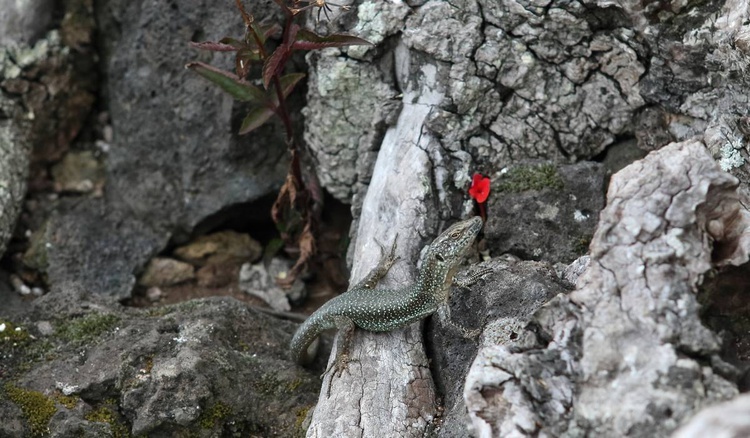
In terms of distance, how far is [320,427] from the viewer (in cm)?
378

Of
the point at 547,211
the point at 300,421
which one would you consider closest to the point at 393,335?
the point at 300,421

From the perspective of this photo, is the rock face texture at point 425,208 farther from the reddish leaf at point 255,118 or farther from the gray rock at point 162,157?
the reddish leaf at point 255,118

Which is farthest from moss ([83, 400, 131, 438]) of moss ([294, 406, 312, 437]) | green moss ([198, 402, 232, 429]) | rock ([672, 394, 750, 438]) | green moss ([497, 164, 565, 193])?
rock ([672, 394, 750, 438])

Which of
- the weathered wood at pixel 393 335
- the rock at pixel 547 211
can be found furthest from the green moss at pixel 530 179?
the weathered wood at pixel 393 335

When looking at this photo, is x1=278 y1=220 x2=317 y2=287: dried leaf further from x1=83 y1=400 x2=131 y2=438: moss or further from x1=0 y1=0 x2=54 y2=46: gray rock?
x1=0 y1=0 x2=54 y2=46: gray rock

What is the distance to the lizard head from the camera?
13.5ft

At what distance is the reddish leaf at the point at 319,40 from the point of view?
4.48 m

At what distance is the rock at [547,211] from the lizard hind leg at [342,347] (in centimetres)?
102

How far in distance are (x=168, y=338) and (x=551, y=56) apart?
2876mm

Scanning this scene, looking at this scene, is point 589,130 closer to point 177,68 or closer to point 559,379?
point 559,379

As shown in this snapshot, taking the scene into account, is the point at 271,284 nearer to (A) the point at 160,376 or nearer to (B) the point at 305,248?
(B) the point at 305,248

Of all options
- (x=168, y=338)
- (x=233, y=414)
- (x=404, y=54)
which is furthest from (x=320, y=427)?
(x=404, y=54)

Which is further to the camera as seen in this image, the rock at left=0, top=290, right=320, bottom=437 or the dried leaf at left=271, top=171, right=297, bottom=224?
the dried leaf at left=271, top=171, right=297, bottom=224

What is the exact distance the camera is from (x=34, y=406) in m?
4.02
